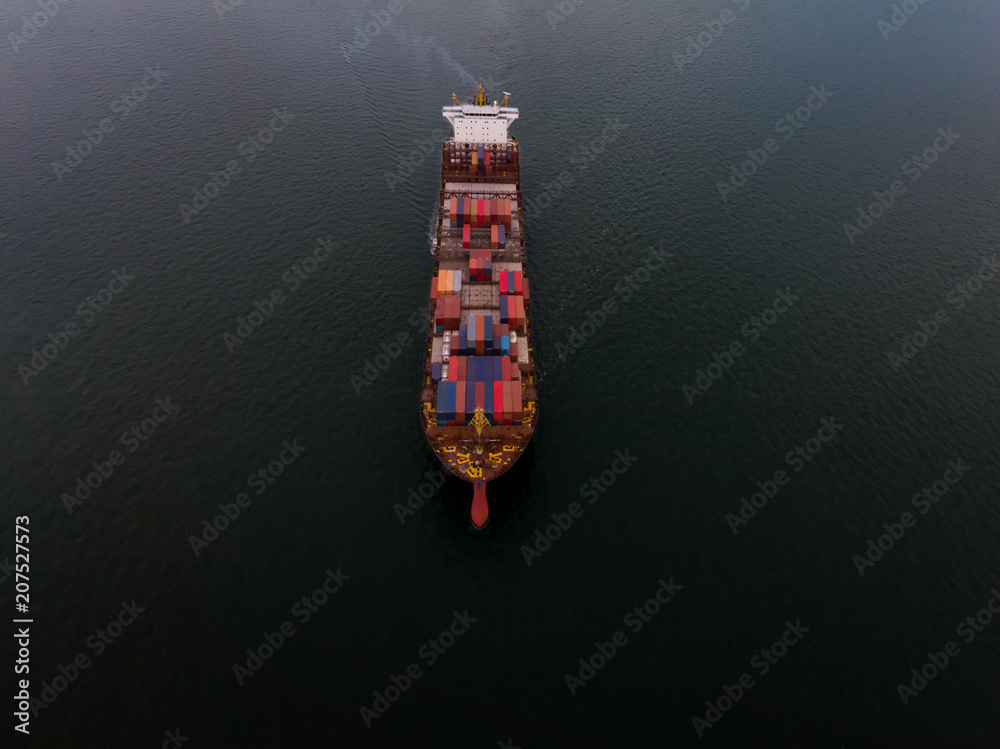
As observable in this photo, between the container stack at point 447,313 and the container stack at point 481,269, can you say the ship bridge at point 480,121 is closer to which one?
the container stack at point 481,269

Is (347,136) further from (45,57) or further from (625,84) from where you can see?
(45,57)

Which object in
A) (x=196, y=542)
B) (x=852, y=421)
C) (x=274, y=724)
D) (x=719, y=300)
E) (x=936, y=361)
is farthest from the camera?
(x=719, y=300)

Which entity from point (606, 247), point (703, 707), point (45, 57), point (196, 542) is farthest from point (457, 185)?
point (45, 57)

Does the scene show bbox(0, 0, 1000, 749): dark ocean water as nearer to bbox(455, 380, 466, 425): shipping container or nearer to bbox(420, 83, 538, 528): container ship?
bbox(420, 83, 538, 528): container ship

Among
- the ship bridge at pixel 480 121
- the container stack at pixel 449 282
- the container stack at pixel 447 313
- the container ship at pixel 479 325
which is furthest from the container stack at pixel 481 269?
the ship bridge at pixel 480 121

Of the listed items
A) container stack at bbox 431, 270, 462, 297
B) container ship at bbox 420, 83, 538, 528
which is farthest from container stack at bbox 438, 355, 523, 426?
container stack at bbox 431, 270, 462, 297

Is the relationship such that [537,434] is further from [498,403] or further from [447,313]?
[447,313]

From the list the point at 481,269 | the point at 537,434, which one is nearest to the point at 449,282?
the point at 481,269
